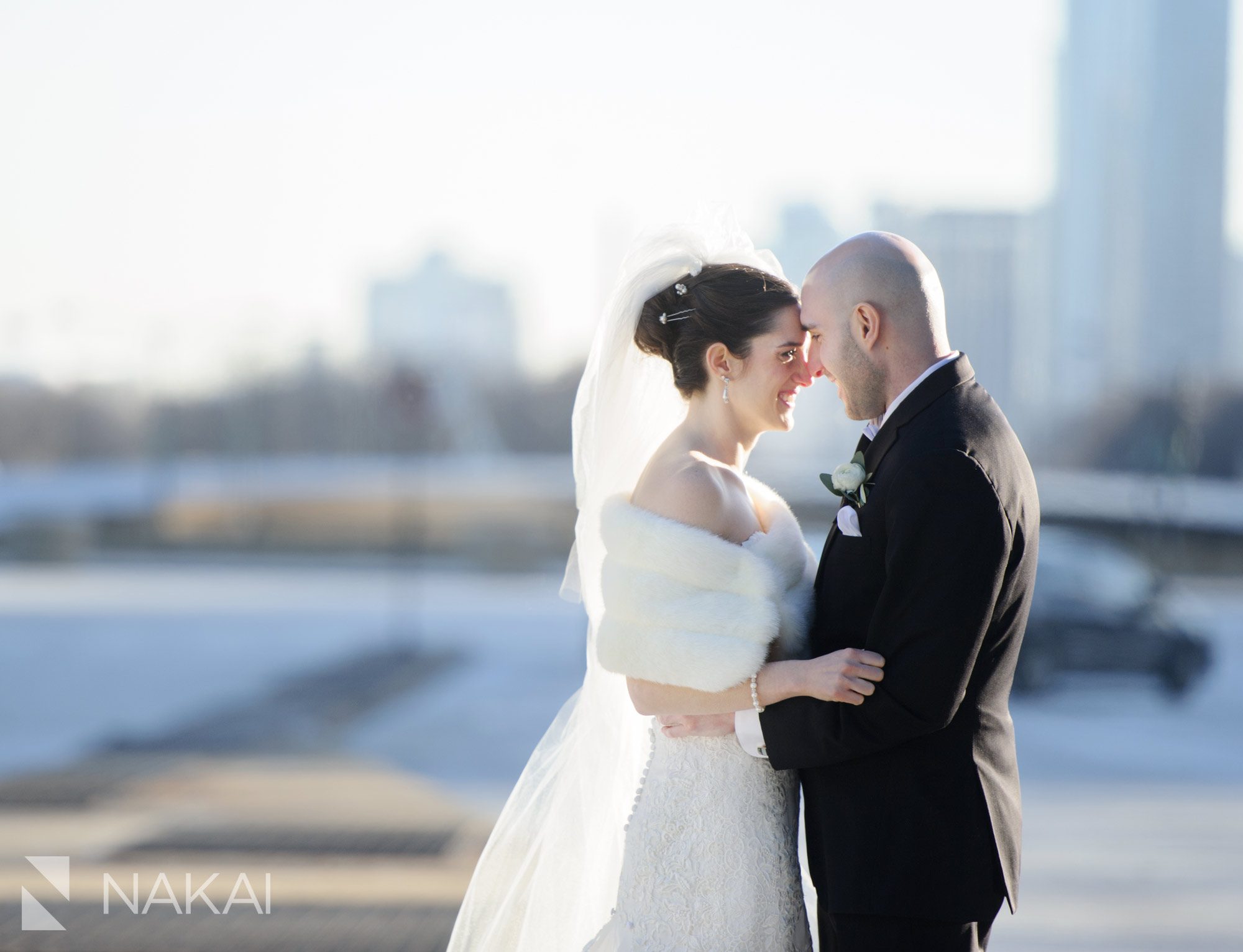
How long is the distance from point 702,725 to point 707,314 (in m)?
0.88

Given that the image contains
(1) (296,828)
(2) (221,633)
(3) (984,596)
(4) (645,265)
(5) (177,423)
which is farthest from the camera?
(5) (177,423)

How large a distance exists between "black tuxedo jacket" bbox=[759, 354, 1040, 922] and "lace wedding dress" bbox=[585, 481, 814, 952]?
0.18 meters

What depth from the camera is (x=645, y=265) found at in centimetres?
257

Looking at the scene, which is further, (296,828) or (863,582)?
(296,828)

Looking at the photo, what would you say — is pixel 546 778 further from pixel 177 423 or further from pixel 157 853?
pixel 177 423

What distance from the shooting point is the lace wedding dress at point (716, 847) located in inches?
92.2

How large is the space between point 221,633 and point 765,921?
44.1 ft

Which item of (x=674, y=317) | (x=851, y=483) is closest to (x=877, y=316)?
(x=851, y=483)

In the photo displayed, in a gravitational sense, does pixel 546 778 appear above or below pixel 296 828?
above

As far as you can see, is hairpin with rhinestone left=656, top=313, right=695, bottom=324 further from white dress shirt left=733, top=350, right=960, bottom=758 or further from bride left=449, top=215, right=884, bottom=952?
white dress shirt left=733, top=350, right=960, bottom=758

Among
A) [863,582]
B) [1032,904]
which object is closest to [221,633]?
[1032,904]

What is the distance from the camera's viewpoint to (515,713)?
959 cm

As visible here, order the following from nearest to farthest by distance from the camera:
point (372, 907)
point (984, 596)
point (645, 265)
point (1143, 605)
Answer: point (984, 596) < point (645, 265) < point (372, 907) < point (1143, 605)

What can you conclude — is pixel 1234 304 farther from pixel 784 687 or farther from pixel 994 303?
pixel 784 687
